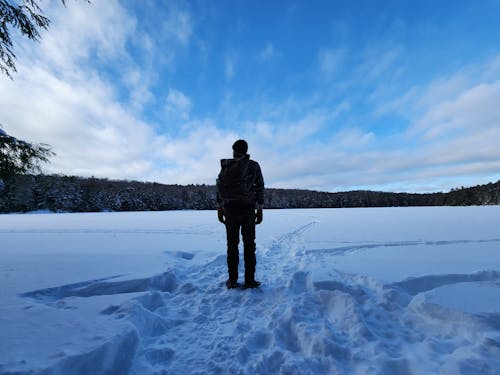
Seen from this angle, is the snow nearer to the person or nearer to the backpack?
the person

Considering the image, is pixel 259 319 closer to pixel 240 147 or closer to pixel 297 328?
pixel 297 328

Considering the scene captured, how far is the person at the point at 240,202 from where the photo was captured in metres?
3.64

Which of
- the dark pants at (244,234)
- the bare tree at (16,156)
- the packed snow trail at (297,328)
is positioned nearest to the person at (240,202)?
the dark pants at (244,234)

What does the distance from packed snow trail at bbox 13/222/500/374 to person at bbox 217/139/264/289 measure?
1.04 ft

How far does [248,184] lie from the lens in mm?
3674

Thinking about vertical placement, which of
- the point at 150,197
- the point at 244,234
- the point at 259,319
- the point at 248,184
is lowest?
the point at 259,319

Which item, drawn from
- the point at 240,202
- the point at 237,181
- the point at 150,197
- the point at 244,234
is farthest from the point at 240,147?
the point at 150,197

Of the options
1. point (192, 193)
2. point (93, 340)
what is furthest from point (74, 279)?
point (192, 193)

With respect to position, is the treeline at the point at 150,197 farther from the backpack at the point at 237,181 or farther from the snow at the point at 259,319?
the backpack at the point at 237,181

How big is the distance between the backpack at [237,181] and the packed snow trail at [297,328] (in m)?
1.27

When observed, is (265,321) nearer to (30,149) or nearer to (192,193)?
(30,149)

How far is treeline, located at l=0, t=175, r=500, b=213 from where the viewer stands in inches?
2016

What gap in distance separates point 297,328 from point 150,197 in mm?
73727

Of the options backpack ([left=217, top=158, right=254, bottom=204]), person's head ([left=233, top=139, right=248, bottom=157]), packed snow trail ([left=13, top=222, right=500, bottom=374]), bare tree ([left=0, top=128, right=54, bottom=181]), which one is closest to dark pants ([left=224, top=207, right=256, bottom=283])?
backpack ([left=217, top=158, right=254, bottom=204])
